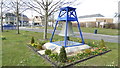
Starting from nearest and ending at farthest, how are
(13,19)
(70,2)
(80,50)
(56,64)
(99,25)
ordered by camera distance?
(56,64)
(80,50)
(70,2)
(99,25)
(13,19)

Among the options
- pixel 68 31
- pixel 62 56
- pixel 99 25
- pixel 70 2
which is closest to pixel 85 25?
pixel 99 25

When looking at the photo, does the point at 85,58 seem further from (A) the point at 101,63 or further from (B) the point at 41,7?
(B) the point at 41,7

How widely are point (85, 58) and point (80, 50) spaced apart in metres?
1.62

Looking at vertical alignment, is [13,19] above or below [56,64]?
above

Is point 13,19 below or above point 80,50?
above

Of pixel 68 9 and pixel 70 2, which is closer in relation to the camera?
pixel 68 9

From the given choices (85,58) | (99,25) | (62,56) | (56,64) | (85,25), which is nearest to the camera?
(56,64)

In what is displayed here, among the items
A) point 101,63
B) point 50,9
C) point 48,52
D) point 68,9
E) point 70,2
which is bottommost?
point 101,63

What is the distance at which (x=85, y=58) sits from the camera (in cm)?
701

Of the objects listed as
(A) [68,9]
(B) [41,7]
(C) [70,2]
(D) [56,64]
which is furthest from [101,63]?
(B) [41,7]

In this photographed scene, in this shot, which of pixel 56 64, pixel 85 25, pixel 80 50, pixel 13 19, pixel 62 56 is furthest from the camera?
pixel 13 19

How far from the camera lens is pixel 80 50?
860 centimetres

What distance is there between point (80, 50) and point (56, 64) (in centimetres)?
344

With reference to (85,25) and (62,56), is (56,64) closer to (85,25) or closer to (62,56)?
(62,56)
